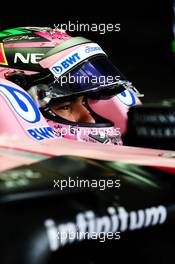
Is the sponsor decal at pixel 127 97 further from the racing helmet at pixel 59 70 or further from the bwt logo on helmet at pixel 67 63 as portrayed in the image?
the bwt logo on helmet at pixel 67 63

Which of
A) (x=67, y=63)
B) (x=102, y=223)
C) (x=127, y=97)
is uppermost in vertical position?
(x=67, y=63)

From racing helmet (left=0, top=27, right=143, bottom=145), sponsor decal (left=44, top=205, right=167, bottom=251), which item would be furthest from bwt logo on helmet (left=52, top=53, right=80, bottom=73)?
sponsor decal (left=44, top=205, right=167, bottom=251)

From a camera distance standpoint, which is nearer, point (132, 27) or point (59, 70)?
point (132, 27)

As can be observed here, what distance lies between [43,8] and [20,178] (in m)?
0.63

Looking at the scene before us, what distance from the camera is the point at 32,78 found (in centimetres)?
146

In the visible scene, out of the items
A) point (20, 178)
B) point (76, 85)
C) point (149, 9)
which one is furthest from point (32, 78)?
point (20, 178)

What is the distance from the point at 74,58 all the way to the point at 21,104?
413 millimetres

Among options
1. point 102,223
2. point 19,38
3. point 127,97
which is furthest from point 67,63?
point 102,223

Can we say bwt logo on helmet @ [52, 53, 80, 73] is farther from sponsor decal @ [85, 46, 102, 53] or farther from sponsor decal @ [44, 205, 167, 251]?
sponsor decal @ [44, 205, 167, 251]

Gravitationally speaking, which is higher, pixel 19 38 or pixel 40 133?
pixel 19 38

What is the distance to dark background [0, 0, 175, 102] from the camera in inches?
48.1

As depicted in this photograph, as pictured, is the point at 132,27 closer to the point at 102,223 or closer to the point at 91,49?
the point at 91,49

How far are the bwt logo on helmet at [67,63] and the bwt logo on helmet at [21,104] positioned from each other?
32 cm

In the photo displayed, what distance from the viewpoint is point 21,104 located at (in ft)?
3.70
